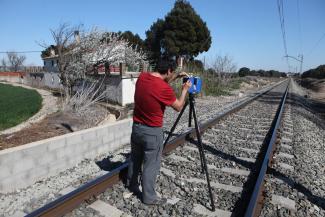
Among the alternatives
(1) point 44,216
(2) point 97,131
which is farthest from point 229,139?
(1) point 44,216

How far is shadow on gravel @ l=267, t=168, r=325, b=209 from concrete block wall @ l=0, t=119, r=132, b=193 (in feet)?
11.5

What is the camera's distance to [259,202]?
435cm

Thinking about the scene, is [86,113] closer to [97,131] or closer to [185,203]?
[97,131]

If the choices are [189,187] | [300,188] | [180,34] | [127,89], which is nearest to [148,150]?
[189,187]

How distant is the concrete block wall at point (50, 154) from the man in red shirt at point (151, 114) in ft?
6.09

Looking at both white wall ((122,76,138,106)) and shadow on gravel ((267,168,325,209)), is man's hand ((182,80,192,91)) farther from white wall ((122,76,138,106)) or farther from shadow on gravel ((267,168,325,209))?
white wall ((122,76,138,106))

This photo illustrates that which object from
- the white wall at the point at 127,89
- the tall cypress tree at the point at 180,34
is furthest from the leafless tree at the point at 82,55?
the tall cypress tree at the point at 180,34

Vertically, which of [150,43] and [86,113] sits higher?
[150,43]

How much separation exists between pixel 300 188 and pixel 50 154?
426 cm

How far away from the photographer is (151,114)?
4.06m

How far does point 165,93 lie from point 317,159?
4902 mm

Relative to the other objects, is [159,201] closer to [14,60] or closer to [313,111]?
[313,111]

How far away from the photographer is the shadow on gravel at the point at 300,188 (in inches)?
182

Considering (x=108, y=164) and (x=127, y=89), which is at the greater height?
(x=127, y=89)
